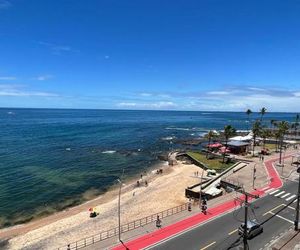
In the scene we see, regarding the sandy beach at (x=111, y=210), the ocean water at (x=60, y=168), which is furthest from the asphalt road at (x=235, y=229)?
the ocean water at (x=60, y=168)

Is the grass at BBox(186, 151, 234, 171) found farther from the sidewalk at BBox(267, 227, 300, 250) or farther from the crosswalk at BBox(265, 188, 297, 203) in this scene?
the sidewalk at BBox(267, 227, 300, 250)

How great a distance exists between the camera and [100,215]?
49.9 meters

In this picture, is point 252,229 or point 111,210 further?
point 111,210

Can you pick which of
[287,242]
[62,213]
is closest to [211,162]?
[62,213]

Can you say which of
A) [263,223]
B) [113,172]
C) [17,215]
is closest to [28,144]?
[113,172]

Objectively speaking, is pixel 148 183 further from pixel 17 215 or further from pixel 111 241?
pixel 111 241

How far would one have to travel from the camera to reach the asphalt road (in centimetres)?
3228

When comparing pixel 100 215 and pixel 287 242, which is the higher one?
pixel 287 242

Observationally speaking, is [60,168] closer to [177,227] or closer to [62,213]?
[62,213]

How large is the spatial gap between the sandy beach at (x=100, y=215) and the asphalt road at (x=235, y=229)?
550 inches

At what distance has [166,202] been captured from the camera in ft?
178

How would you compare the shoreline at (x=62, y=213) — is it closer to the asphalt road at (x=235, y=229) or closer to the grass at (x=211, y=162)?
the grass at (x=211, y=162)

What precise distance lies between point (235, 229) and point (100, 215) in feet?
76.4

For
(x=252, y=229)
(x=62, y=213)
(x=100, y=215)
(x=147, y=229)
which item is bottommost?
(x=62, y=213)
